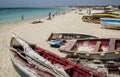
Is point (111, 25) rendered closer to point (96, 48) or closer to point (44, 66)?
point (96, 48)

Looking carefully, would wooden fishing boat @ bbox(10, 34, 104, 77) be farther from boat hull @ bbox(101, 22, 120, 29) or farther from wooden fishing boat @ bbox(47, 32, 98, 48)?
boat hull @ bbox(101, 22, 120, 29)

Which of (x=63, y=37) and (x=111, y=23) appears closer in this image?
(x=63, y=37)

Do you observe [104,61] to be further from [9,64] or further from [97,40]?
[9,64]

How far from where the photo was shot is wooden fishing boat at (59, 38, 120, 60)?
437 inches

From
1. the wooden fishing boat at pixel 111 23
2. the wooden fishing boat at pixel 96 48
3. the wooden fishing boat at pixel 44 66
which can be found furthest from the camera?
the wooden fishing boat at pixel 111 23

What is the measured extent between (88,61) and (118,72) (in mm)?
2091

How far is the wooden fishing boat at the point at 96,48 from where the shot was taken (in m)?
11.1

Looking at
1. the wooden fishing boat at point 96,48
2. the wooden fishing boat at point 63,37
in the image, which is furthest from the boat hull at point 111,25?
the wooden fishing boat at point 96,48

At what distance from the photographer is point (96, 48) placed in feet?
40.0

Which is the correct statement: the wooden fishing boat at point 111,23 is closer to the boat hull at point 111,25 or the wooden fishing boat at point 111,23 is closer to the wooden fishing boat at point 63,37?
the boat hull at point 111,25

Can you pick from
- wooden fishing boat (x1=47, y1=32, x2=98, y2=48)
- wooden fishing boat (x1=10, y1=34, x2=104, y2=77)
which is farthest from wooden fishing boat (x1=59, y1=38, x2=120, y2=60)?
wooden fishing boat (x1=47, y1=32, x2=98, y2=48)

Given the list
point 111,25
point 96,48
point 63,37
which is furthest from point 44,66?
point 111,25

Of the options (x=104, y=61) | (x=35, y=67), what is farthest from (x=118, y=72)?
(x=35, y=67)

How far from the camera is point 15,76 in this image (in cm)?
1072
